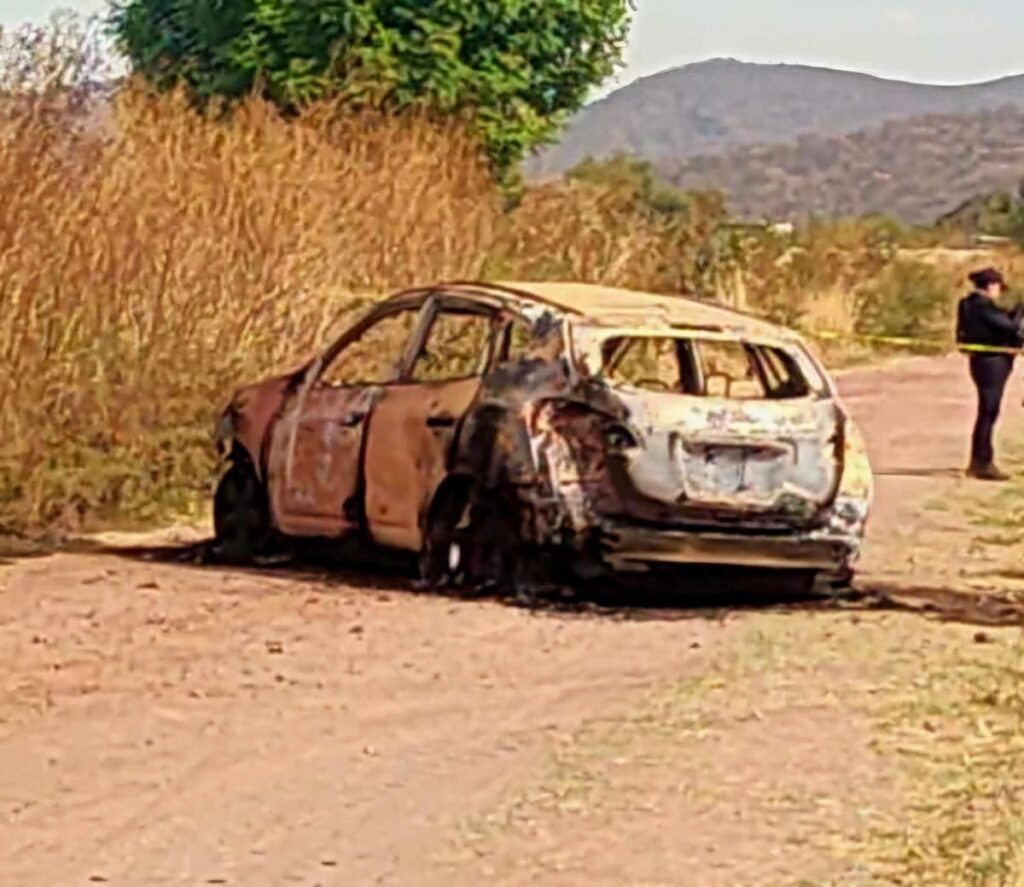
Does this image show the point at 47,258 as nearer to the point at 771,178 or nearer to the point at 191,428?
the point at 191,428

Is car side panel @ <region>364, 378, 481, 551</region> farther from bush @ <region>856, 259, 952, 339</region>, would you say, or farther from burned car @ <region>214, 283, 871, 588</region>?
bush @ <region>856, 259, 952, 339</region>

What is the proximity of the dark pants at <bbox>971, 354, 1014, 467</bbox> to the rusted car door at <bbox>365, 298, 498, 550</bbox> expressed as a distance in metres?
8.37

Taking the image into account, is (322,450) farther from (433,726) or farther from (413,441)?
(433,726)

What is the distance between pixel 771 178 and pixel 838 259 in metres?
92.6

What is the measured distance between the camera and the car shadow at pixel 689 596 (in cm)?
1370

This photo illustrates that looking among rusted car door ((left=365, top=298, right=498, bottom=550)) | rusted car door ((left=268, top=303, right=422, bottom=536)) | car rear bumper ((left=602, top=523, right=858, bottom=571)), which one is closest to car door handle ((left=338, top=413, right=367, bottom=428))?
rusted car door ((left=268, top=303, right=422, bottom=536))

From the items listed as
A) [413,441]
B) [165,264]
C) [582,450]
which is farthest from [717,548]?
[165,264]

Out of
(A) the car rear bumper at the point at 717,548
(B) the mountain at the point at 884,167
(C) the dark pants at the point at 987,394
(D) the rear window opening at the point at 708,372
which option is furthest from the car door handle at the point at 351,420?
(B) the mountain at the point at 884,167

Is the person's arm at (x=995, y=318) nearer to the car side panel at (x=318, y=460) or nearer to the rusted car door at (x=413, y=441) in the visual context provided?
the rusted car door at (x=413, y=441)

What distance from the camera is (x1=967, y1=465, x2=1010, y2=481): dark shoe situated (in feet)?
73.4

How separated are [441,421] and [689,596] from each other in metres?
1.47

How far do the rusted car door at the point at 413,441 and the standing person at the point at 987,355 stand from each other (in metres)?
8.38

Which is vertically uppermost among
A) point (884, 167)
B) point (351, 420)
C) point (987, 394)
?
point (884, 167)

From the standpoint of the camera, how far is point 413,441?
1423cm
